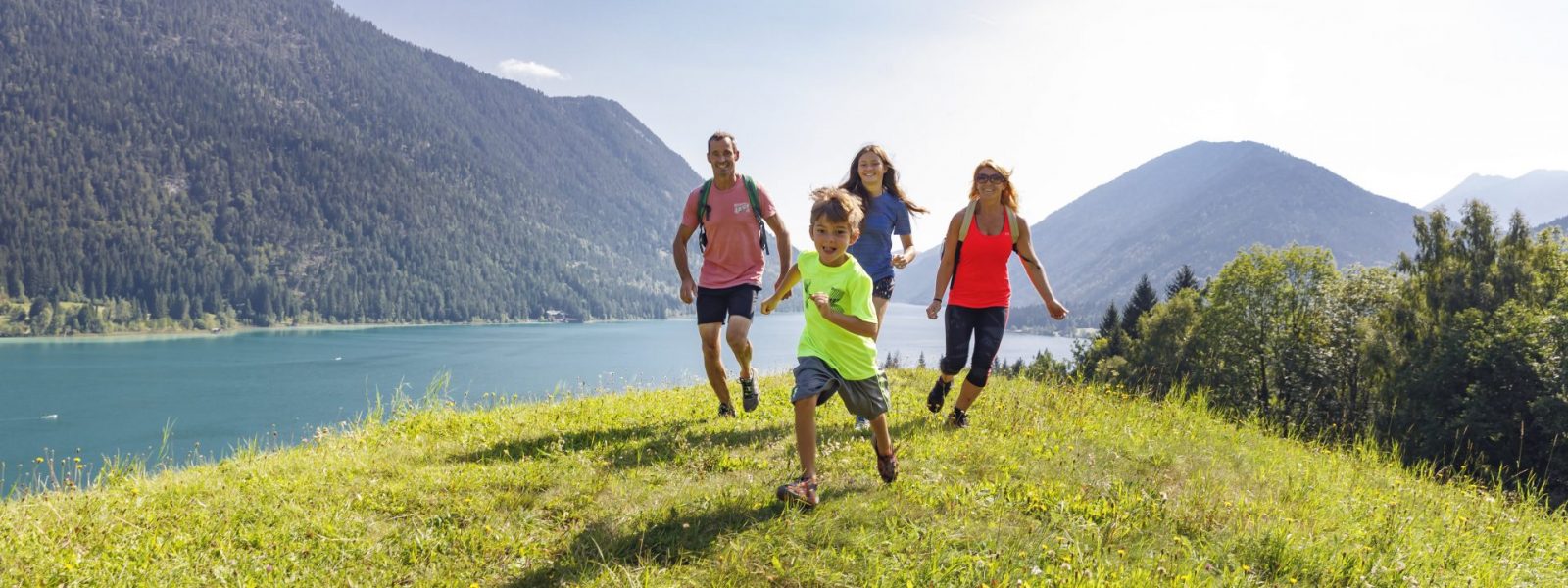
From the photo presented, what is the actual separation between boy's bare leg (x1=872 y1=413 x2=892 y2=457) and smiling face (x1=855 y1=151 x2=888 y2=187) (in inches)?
117

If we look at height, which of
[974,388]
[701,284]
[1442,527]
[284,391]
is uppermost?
[701,284]

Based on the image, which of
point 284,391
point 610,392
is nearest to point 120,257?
point 284,391

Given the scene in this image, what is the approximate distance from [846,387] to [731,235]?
2.64 meters

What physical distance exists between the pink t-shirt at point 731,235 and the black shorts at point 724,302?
0.19 ft

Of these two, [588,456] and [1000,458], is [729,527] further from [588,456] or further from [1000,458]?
[1000,458]

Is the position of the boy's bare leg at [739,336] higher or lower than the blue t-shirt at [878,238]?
lower

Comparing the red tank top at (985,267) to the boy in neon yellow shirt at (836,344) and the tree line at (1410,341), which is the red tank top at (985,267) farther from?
the tree line at (1410,341)

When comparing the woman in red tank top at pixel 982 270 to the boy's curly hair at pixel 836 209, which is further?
the woman in red tank top at pixel 982 270

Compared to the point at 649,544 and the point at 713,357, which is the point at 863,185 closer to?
the point at 713,357

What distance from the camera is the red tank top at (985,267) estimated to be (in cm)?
618

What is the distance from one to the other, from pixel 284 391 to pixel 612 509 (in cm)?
8770

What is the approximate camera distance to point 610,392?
8.98 meters

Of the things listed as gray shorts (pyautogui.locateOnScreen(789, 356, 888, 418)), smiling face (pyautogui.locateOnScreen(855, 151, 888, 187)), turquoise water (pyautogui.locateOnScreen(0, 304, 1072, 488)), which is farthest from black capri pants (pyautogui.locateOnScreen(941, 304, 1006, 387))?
turquoise water (pyautogui.locateOnScreen(0, 304, 1072, 488))

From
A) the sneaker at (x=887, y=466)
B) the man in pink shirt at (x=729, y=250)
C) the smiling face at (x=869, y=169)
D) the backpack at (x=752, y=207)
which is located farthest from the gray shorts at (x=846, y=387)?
the smiling face at (x=869, y=169)
